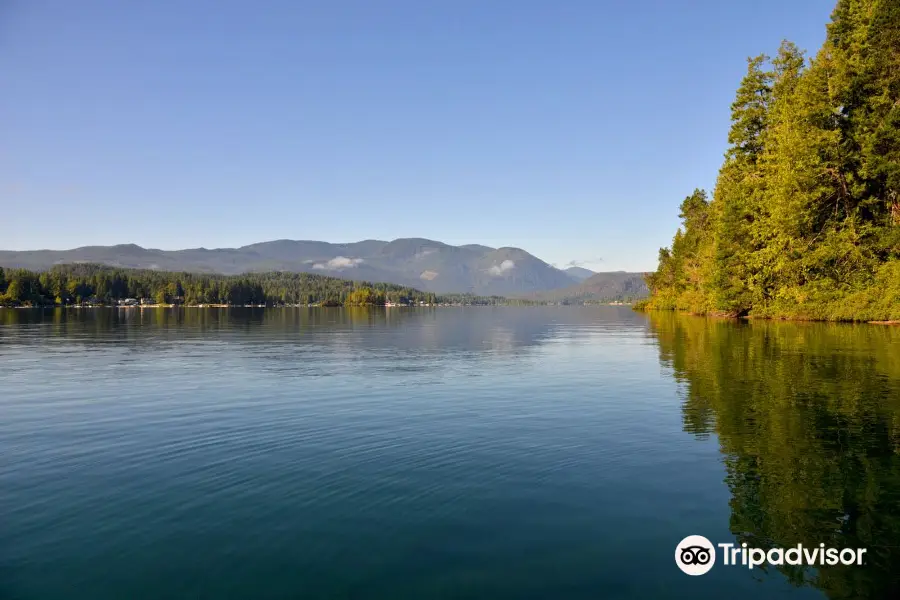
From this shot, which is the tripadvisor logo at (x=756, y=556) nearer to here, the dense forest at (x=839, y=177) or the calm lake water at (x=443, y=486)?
the calm lake water at (x=443, y=486)

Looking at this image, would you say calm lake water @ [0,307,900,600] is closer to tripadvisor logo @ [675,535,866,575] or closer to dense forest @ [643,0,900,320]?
tripadvisor logo @ [675,535,866,575]

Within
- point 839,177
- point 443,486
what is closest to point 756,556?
point 443,486

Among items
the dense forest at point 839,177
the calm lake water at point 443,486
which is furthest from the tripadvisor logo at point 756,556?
the dense forest at point 839,177

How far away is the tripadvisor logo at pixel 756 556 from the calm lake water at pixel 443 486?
245 mm

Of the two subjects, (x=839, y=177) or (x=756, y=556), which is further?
(x=839, y=177)

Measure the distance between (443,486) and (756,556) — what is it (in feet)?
23.7

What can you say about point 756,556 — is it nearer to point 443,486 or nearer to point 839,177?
point 443,486

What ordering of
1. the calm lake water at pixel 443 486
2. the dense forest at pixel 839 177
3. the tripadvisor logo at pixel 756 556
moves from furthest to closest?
the dense forest at pixel 839 177
the tripadvisor logo at pixel 756 556
the calm lake water at pixel 443 486

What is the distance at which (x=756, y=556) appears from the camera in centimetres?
1107

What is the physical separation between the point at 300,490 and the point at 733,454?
12754mm

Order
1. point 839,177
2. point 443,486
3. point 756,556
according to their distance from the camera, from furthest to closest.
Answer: point 839,177 < point 443,486 < point 756,556

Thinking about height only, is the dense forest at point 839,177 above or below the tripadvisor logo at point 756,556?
above

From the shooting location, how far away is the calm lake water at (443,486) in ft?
33.9

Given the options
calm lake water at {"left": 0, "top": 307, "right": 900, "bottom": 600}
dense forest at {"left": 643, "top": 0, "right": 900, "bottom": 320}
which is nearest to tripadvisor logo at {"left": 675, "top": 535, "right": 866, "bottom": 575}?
calm lake water at {"left": 0, "top": 307, "right": 900, "bottom": 600}
